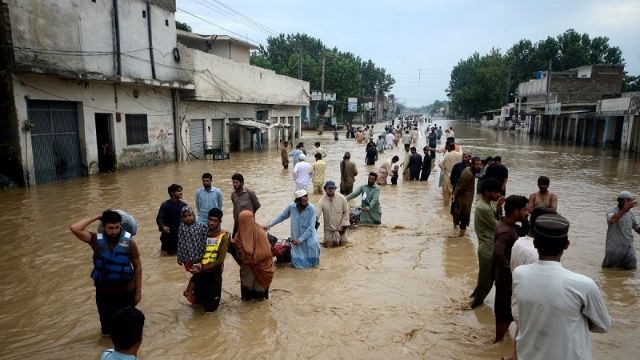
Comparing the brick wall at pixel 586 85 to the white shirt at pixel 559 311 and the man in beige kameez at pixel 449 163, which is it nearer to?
the man in beige kameez at pixel 449 163

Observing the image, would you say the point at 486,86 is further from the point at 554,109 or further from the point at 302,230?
the point at 302,230

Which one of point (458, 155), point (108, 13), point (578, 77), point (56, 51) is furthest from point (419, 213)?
point (578, 77)

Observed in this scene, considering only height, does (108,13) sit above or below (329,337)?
above

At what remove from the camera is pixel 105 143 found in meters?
17.6

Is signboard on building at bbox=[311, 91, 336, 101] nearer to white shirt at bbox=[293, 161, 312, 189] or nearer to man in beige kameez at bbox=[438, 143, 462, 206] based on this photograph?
white shirt at bbox=[293, 161, 312, 189]

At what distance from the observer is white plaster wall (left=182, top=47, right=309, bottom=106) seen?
2170 cm

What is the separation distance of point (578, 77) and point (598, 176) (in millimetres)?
34916

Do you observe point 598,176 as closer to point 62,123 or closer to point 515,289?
point 515,289

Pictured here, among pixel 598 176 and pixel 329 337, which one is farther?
pixel 598 176

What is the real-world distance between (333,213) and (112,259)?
13.3 ft

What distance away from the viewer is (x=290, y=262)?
6859 mm

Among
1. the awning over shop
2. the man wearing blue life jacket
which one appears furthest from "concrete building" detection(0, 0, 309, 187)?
the man wearing blue life jacket

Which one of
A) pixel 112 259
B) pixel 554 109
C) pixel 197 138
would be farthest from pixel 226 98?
pixel 554 109

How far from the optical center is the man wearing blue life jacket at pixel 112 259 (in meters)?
4.00
